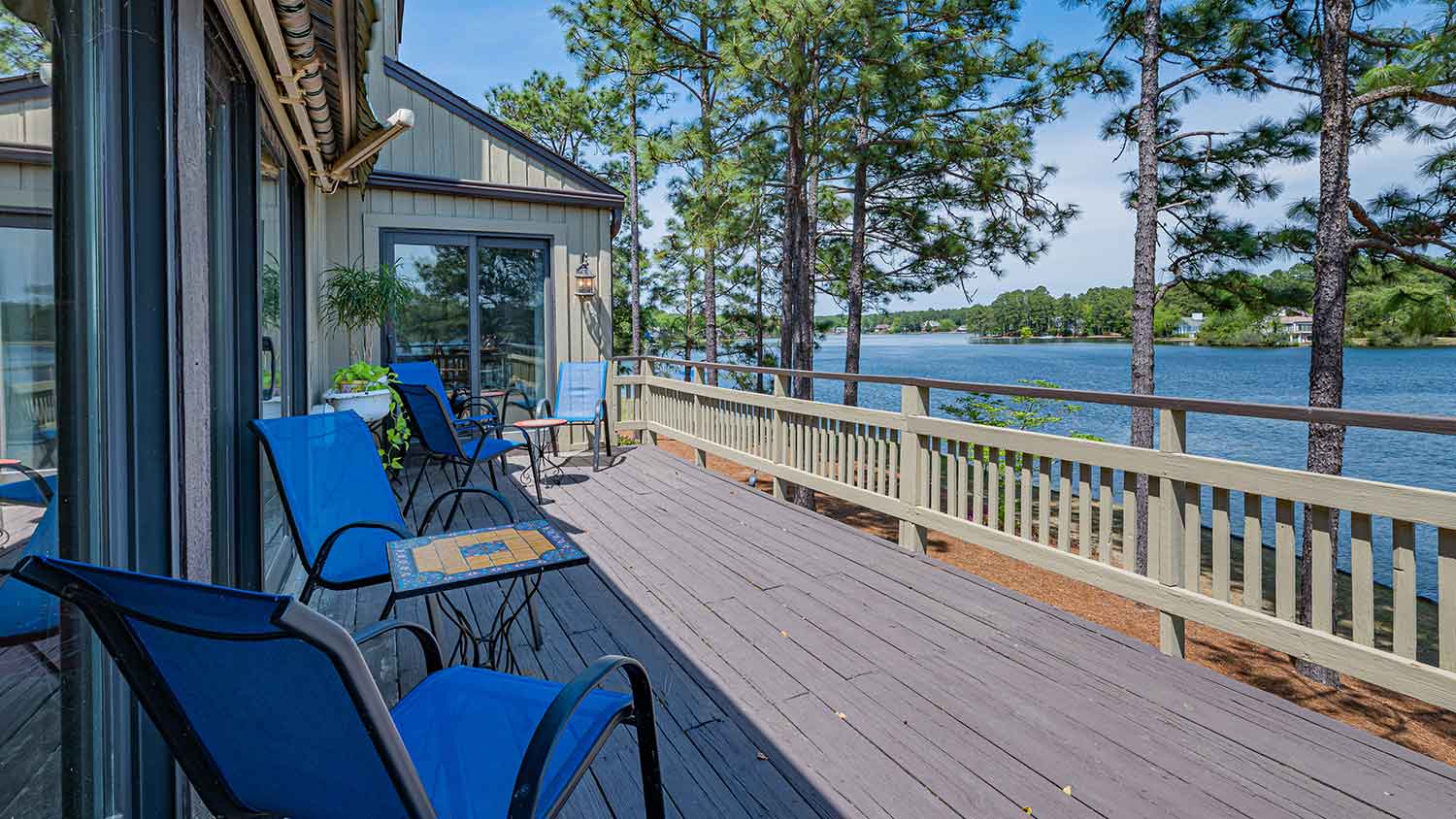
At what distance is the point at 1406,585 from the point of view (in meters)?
2.13

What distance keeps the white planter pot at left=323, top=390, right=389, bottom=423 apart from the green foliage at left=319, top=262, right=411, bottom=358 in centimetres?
85

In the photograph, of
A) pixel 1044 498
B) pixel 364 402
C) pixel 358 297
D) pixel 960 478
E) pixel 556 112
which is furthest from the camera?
pixel 556 112

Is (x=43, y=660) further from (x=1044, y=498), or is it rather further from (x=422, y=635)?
(x=1044, y=498)

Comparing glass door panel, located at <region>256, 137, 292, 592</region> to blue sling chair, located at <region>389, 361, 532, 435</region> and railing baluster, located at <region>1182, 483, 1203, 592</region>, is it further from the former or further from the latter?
railing baluster, located at <region>1182, 483, 1203, 592</region>

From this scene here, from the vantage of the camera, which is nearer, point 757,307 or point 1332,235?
point 1332,235

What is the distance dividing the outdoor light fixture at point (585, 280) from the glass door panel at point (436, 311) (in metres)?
1.01

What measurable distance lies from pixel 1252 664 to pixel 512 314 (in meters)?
6.90

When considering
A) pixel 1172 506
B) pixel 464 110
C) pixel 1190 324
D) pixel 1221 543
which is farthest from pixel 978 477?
pixel 1190 324

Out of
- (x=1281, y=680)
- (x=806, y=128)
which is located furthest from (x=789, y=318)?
(x=1281, y=680)

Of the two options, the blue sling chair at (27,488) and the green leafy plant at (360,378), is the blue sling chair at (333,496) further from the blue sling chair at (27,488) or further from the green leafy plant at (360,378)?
the green leafy plant at (360,378)

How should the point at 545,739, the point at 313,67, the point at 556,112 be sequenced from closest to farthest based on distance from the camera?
the point at 545,739 → the point at 313,67 → the point at 556,112

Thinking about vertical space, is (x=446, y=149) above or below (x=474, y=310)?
above

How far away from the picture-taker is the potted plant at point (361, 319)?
4812 mm

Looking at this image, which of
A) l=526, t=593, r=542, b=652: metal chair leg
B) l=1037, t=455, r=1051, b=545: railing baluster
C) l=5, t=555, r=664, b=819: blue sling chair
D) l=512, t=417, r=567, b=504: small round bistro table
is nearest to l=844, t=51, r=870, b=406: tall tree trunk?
l=512, t=417, r=567, b=504: small round bistro table
